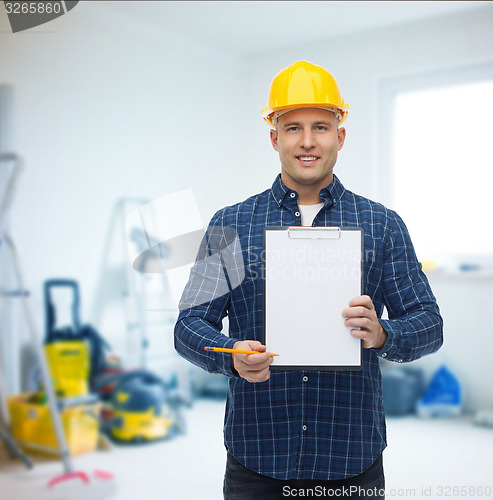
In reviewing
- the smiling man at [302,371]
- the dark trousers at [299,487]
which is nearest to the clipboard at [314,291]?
the smiling man at [302,371]

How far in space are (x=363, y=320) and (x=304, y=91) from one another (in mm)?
427

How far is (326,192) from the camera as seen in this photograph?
1.07 meters

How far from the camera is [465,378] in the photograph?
3.29m

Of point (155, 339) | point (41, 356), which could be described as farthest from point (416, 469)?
point (41, 356)

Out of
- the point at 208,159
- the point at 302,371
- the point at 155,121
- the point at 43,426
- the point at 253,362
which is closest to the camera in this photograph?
the point at 253,362

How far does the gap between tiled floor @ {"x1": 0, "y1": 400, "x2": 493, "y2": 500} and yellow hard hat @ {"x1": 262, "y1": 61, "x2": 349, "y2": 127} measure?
1684 mm

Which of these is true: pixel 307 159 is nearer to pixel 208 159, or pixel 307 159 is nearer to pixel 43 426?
pixel 43 426

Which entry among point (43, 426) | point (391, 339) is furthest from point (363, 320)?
point (43, 426)

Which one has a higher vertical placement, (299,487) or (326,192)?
(326,192)

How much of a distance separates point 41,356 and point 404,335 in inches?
72.0

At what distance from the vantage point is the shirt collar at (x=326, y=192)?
1.07 meters
